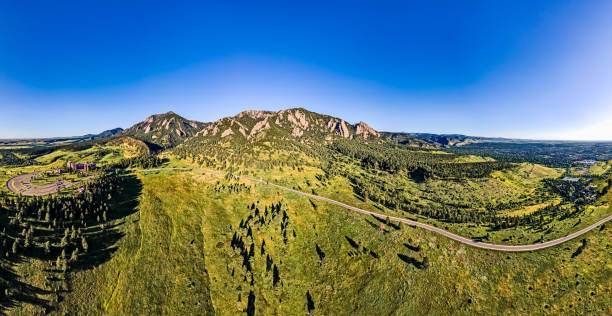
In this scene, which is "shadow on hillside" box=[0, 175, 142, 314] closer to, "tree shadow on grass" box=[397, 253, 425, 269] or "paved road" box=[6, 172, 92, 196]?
"paved road" box=[6, 172, 92, 196]

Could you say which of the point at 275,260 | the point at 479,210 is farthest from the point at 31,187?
the point at 479,210

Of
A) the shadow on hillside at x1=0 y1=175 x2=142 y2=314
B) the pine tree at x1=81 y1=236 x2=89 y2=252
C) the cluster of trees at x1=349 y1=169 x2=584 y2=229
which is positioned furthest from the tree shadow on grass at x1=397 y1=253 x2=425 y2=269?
the pine tree at x1=81 y1=236 x2=89 y2=252

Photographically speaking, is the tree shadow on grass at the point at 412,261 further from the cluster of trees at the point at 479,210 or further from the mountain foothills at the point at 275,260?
the cluster of trees at the point at 479,210

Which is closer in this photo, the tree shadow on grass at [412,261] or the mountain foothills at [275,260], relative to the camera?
the mountain foothills at [275,260]

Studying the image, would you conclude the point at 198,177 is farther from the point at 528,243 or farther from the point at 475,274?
the point at 528,243

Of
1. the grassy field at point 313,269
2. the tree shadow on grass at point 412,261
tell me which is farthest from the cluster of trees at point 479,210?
the tree shadow on grass at point 412,261

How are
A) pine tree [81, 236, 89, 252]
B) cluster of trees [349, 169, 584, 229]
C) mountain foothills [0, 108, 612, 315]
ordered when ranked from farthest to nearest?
cluster of trees [349, 169, 584, 229]
pine tree [81, 236, 89, 252]
mountain foothills [0, 108, 612, 315]

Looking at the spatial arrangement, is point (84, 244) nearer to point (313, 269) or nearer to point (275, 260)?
point (275, 260)

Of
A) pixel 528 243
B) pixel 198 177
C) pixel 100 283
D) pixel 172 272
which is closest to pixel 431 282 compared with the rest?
pixel 528 243
